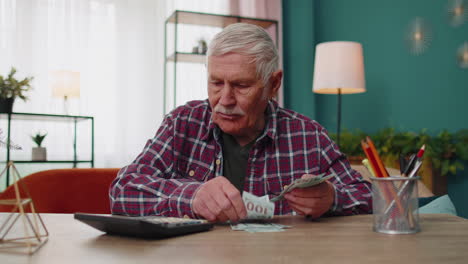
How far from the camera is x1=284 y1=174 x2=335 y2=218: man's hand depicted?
0.95 meters

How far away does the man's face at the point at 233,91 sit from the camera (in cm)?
125

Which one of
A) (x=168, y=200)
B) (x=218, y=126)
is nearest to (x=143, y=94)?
(x=218, y=126)

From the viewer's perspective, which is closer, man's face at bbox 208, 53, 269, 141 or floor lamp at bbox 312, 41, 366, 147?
man's face at bbox 208, 53, 269, 141

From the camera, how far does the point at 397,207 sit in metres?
0.76

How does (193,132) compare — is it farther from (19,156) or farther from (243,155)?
(19,156)

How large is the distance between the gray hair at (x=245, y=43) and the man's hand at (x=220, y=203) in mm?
472

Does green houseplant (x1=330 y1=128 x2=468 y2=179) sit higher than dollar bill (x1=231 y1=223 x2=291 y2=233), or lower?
higher

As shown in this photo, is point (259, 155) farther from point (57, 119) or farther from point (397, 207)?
point (57, 119)

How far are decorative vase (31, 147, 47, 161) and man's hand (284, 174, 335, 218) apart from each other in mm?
2956

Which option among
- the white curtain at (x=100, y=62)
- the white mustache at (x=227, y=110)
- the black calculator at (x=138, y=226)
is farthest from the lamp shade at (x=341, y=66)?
the black calculator at (x=138, y=226)

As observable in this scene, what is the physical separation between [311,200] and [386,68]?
2.72 metres

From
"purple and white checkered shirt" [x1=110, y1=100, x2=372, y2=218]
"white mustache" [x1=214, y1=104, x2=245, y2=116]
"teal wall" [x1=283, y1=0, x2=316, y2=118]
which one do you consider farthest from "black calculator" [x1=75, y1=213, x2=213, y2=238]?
"teal wall" [x1=283, y1=0, x2=316, y2=118]

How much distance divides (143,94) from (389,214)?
138 inches

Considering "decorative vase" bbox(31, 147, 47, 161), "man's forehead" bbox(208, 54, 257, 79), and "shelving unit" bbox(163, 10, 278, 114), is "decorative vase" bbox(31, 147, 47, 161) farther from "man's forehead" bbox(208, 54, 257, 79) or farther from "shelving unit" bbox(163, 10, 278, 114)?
"man's forehead" bbox(208, 54, 257, 79)
